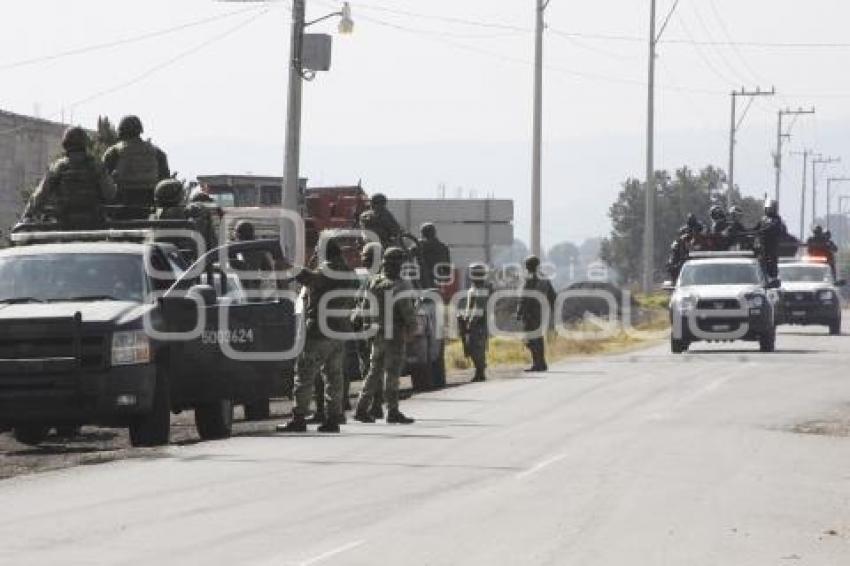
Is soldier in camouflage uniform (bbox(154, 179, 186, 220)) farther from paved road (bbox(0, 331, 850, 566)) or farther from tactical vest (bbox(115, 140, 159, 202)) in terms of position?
paved road (bbox(0, 331, 850, 566))

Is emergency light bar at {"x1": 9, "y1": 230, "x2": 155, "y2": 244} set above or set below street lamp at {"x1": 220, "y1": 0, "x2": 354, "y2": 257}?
below

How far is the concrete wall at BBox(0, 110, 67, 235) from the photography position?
5419cm

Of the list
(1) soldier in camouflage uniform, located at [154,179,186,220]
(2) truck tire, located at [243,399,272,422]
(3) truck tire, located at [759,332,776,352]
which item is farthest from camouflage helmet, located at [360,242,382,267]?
(3) truck tire, located at [759,332,776,352]

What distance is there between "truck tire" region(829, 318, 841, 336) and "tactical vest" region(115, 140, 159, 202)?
103 ft

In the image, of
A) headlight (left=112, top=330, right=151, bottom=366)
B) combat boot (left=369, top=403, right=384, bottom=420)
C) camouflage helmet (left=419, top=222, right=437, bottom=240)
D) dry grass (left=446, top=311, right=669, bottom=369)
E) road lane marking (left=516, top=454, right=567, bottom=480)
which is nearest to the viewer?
road lane marking (left=516, top=454, right=567, bottom=480)

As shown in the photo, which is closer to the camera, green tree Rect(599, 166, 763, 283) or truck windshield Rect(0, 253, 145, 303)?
truck windshield Rect(0, 253, 145, 303)

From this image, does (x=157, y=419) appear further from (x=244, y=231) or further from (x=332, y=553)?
(x=332, y=553)

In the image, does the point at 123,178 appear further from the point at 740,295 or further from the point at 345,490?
the point at 740,295

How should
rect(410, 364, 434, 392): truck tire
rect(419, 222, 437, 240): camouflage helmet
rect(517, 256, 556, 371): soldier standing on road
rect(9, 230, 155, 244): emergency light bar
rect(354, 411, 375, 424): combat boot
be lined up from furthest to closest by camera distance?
1. rect(517, 256, 556, 371): soldier standing on road
2. rect(419, 222, 437, 240): camouflage helmet
3. rect(410, 364, 434, 392): truck tire
4. rect(354, 411, 375, 424): combat boot
5. rect(9, 230, 155, 244): emergency light bar

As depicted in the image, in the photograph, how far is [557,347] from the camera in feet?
138

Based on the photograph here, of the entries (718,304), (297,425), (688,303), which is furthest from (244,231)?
(718,304)

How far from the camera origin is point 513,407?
24109 millimetres

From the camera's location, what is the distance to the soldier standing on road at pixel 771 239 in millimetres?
41062

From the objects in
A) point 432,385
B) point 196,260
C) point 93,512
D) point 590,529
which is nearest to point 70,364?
point 196,260
